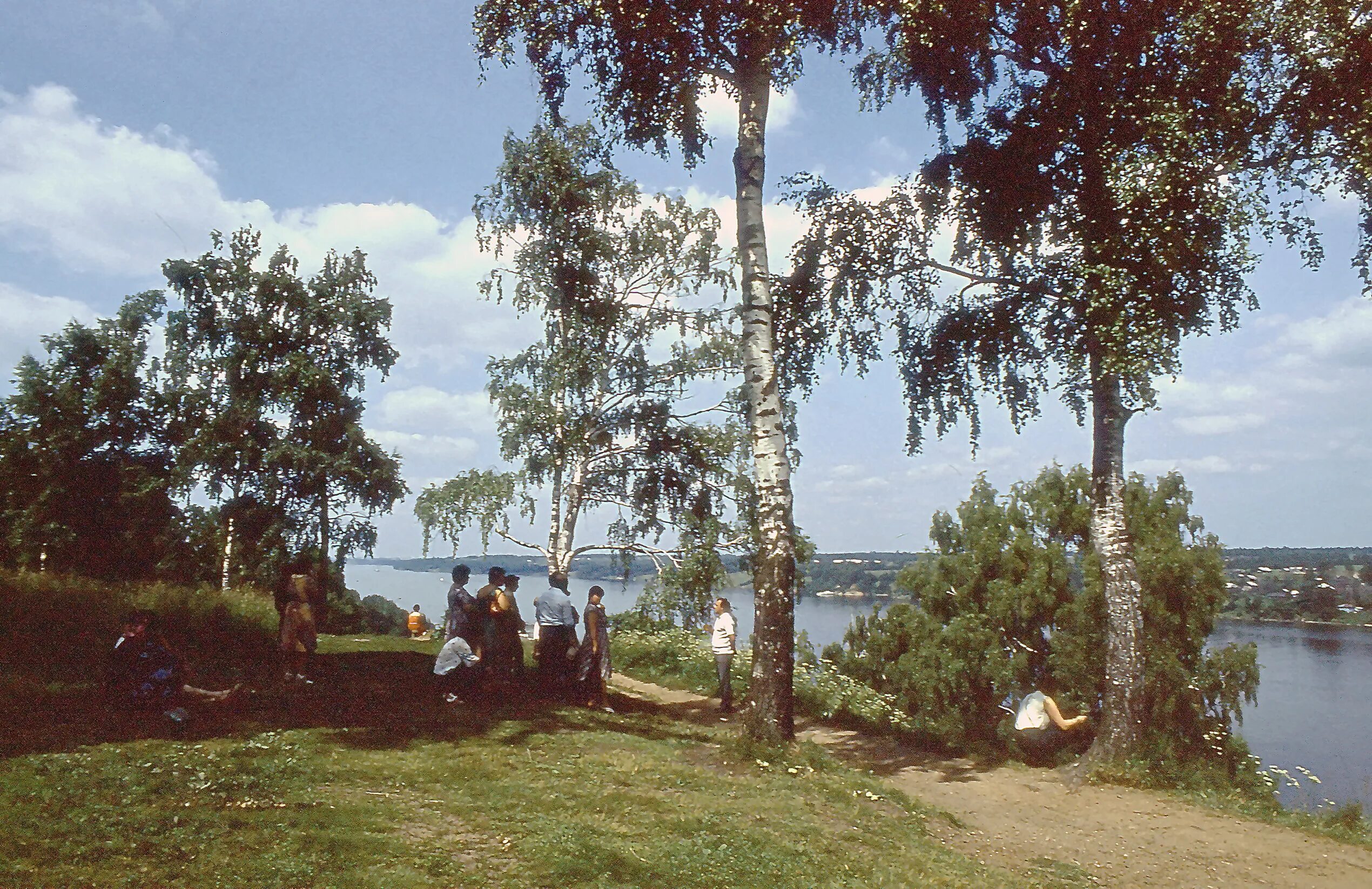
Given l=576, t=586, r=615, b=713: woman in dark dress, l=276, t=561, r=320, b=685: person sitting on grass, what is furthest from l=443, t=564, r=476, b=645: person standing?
l=276, t=561, r=320, b=685: person sitting on grass

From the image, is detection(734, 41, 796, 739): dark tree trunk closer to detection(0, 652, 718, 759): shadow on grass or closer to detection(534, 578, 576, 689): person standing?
detection(0, 652, 718, 759): shadow on grass

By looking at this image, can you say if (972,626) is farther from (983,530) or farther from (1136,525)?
(1136,525)

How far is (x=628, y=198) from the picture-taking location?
2247cm

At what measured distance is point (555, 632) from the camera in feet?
42.0

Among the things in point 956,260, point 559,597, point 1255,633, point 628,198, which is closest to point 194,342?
point 628,198

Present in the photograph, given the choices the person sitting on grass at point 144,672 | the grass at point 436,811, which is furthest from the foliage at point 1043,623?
the person sitting on grass at point 144,672

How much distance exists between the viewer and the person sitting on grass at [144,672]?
939 centimetres

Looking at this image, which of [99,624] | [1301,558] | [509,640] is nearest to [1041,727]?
[509,640]

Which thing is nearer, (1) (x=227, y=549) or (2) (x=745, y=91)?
(2) (x=745, y=91)

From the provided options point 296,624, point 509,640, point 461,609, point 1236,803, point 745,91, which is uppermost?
point 745,91

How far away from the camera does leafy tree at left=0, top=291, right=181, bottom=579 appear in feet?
130

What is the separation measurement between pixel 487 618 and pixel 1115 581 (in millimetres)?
8252

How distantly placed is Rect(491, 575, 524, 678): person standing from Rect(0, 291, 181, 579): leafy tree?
1192 inches

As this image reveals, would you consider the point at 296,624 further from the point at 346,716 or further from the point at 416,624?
the point at 416,624
